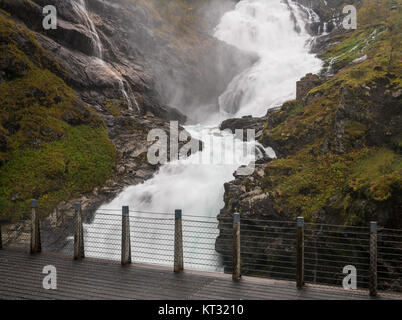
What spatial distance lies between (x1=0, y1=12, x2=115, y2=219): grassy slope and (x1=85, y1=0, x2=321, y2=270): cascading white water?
2802 mm

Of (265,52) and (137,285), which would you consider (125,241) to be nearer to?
(137,285)

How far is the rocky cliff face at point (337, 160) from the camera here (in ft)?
41.4

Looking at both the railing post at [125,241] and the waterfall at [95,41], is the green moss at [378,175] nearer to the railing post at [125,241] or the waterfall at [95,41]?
the railing post at [125,241]

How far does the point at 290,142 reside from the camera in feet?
61.9

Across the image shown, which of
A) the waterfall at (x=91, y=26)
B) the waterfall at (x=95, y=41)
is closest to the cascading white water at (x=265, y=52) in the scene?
the waterfall at (x=95, y=41)

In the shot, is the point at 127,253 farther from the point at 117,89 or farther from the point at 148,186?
the point at 117,89

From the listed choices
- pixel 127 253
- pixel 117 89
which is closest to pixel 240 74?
pixel 117 89

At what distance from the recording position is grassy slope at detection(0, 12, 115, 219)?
19.3 meters

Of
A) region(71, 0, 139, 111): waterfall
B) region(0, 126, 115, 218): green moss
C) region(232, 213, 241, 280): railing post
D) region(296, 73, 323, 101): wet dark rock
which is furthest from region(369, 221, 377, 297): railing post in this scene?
region(71, 0, 139, 111): waterfall

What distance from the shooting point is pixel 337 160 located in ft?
51.4

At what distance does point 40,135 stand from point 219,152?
1150 centimetres

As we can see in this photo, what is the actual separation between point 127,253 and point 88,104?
19.0m

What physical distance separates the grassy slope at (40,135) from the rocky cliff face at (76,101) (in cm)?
6

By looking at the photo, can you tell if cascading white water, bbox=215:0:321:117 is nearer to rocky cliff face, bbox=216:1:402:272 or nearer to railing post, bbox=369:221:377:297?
rocky cliff face, bbox=216:1:402:272
